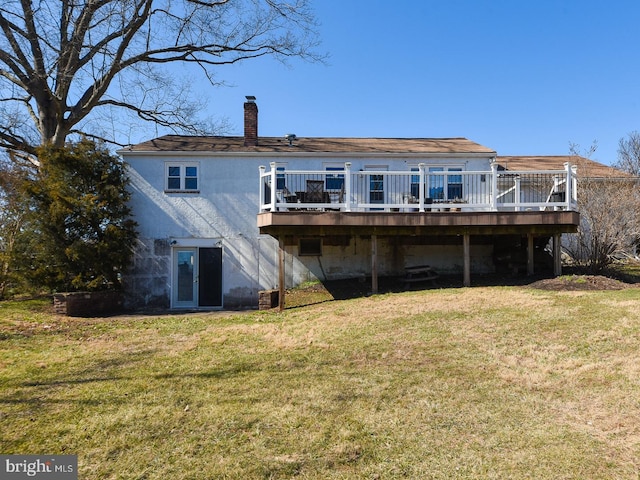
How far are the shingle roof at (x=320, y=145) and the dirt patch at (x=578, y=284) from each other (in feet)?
17.2

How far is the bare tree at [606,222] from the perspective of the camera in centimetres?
1016

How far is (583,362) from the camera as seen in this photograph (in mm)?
4742

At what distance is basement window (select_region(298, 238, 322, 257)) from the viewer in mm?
12422

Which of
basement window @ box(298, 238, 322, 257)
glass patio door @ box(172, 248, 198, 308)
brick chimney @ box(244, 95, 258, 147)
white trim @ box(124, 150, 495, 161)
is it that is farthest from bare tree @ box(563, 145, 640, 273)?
glass patio door @ box(172, 248, 198, 308)

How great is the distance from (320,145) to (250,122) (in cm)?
284

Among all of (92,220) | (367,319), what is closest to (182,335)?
(367,319)

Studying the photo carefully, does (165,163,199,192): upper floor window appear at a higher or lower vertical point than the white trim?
lower

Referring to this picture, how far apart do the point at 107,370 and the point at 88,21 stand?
1412 cm

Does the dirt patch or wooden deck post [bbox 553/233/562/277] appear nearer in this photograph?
the dirt patch

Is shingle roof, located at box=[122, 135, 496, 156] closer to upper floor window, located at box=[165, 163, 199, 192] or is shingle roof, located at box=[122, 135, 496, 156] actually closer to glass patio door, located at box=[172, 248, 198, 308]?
upper floor window, located at box=[165, 163, 199, 192]

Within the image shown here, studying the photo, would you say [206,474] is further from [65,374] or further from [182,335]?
[182,335]
